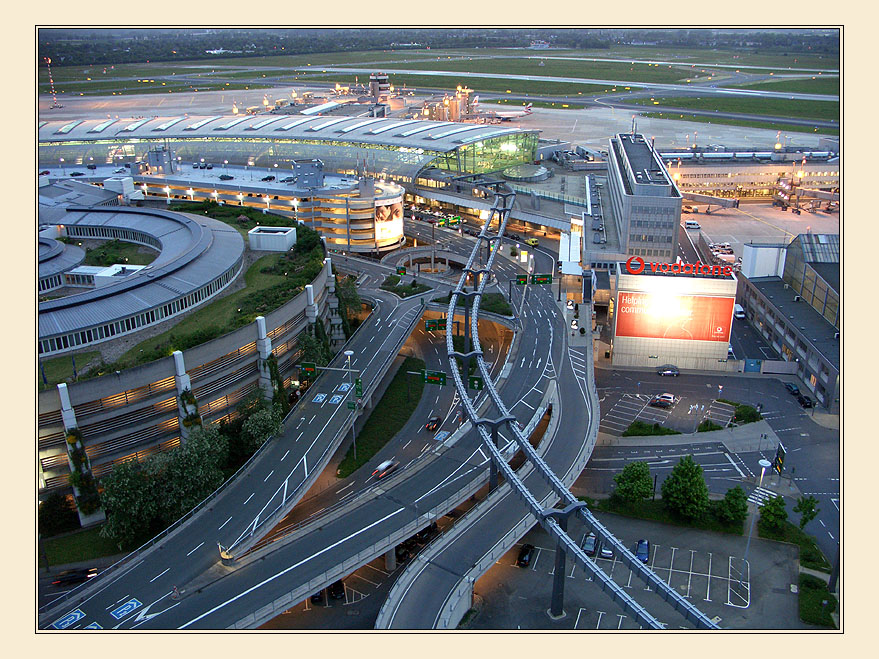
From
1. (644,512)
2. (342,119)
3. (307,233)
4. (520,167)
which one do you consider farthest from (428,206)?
(644,512)

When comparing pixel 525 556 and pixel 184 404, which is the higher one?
pixel 184 404

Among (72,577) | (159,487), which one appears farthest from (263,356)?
(72,577)

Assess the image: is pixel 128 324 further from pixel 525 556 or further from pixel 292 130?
pixel 292 130

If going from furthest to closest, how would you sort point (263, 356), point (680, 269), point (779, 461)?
point (680, 269) < point (263, 356) < point (779, 461)

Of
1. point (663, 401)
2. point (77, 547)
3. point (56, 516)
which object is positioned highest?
point (663, 401)

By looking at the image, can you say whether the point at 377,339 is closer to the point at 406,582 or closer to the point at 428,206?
the point at 406,582

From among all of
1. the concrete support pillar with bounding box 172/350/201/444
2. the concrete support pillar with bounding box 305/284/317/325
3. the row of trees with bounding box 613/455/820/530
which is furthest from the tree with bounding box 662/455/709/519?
the concrete support pillar with bounding box 172/350/201/444

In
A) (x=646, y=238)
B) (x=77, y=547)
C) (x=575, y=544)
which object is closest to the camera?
(x=575, y=544)

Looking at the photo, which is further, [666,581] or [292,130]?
[292,130]
